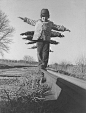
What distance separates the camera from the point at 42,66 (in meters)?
3.03

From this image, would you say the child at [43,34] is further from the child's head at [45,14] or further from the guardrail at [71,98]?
the guardrail at [71,98]

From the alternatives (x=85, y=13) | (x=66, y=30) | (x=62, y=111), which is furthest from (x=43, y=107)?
(x=66, y=30)

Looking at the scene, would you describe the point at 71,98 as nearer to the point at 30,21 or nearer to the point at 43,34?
the point at 43,34

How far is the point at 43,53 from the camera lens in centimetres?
297

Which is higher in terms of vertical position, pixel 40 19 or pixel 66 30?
pixel 40 19

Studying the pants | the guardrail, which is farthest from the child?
the guardrail

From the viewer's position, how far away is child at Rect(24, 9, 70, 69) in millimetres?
2939

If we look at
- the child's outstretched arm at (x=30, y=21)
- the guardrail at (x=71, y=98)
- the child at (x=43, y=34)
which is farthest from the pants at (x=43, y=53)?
the guardrail at (x=71, y=98)

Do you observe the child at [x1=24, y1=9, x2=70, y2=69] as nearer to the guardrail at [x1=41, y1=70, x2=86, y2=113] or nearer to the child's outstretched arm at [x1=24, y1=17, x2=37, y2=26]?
the child's outstretched arm at [x1=24, y1=17, x2=37, y2=26]

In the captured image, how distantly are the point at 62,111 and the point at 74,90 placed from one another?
343 mm

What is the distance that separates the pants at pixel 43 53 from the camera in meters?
2.95

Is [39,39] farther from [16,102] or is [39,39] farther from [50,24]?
[16,102]

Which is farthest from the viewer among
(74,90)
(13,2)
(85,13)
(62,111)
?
(13,2)

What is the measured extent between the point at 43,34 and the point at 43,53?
0.30m
